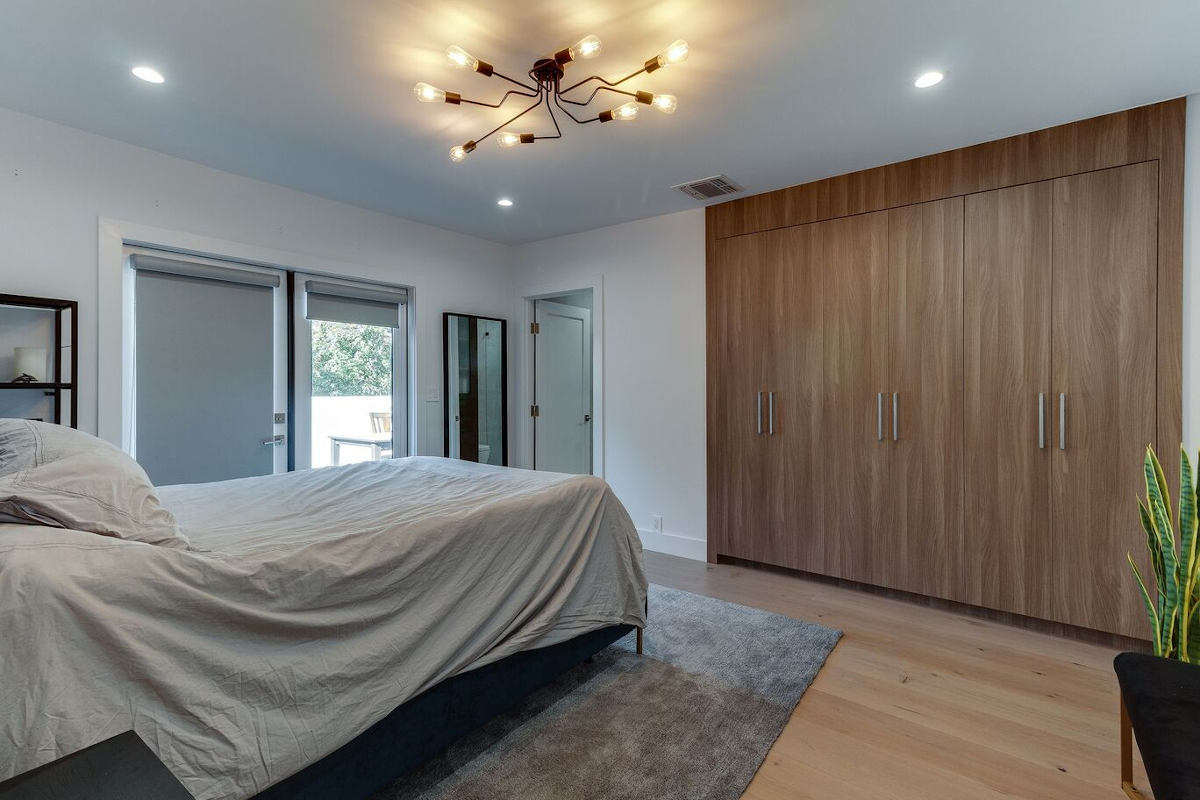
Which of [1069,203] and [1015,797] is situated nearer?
[1015,797]

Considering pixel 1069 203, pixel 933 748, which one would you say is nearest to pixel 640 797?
pixel 933 748

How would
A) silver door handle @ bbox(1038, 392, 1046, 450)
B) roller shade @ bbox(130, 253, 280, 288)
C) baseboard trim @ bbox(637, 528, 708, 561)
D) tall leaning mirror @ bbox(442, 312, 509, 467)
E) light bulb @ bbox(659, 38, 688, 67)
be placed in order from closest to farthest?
light bulb @ bbox(659, 38, 688, 67), silver door handle @ bbox(1038, 392, 1046, 450), roller shade @ bbox(130, 253, 280, 288), baseboard trim @ bbox(637, 528, 708, 561), tall leaning mirror @ bbox(442, 312, 509, 467)

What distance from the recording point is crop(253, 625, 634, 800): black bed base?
53.3 inches

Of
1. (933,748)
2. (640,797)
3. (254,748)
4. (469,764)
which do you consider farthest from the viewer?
(933,748)

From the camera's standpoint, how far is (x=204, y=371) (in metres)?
3.23

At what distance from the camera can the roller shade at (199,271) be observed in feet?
9.76

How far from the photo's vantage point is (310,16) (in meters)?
1.86

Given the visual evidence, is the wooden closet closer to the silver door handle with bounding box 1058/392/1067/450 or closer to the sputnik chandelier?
the silver door handle with bounding box 1058/392/1067/450

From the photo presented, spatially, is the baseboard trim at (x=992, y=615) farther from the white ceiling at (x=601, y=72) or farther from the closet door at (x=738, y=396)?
the white ceiling at (x=601, y=72)

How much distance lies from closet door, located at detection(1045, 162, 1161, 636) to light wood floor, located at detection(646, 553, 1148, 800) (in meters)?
0.33

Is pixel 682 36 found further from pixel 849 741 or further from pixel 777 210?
pixel 849 741

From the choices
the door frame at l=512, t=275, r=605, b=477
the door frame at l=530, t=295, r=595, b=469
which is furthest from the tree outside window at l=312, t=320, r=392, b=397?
the door frame at l=530, t=295, r=595, b=469

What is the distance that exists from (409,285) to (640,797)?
3658 mm

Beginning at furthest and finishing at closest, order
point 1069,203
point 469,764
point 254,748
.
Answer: point 1069,203 → point 469,764 → point 254,748
